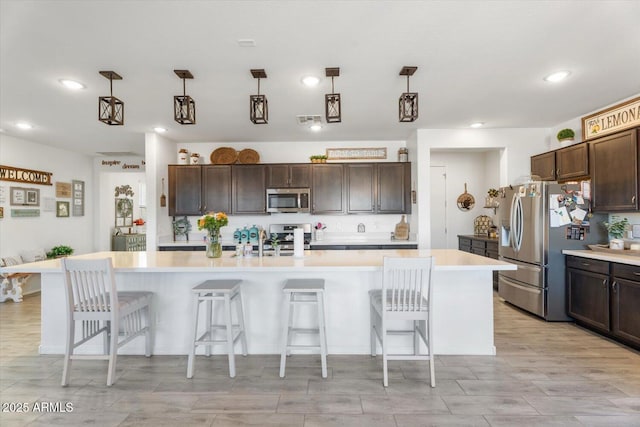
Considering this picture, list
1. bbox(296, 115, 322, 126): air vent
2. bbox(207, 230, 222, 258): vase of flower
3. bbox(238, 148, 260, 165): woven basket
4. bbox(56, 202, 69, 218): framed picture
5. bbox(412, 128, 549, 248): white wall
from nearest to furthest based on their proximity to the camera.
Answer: bbox(207, 230, 222, 258): vase of flower
bbox(296, 115, 322, 126): air vent
bbox(412, 128, 549, 248): white wall
bbox(238, 148, 260, 165): woven basket
bbox(56, 202, 69, 218): framed picture

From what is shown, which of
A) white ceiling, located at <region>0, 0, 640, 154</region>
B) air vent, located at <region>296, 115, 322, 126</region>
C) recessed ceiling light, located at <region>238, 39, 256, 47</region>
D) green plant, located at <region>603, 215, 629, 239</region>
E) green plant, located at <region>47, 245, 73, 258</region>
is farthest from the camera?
green plant, located at <region>47, 245, 73, 258</region>

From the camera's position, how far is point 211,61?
2.71 meters

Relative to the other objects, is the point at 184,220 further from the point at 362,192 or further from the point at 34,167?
the point at 362,192

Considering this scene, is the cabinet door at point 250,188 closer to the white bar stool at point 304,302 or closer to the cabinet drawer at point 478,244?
the white bar stool at point 304,302

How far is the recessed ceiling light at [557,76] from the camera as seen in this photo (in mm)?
2995

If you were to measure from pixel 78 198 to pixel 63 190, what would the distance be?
0.36 metres

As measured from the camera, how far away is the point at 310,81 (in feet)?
10.2

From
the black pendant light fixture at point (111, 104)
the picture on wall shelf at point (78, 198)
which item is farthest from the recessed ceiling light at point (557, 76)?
the picture on wall shelf at point (78, 198)

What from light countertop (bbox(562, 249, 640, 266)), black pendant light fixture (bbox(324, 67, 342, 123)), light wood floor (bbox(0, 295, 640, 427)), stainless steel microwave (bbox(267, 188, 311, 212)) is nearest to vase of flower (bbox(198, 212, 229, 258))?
light wood floor (bbox(0, 295, 640, 427))

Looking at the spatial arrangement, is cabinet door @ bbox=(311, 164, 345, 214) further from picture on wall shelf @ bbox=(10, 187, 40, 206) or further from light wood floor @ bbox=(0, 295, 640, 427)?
picture on wall shelf @ bbox=(10, 187, 40, 206)

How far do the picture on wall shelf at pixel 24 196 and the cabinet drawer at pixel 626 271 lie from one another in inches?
310

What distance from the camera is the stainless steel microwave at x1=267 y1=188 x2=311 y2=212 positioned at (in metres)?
5.35

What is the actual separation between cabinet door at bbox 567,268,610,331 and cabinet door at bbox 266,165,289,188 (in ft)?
12.9

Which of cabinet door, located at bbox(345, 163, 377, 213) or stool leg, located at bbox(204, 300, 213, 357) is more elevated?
cabinet door, located at bbox(345, 163, 377, 213)
